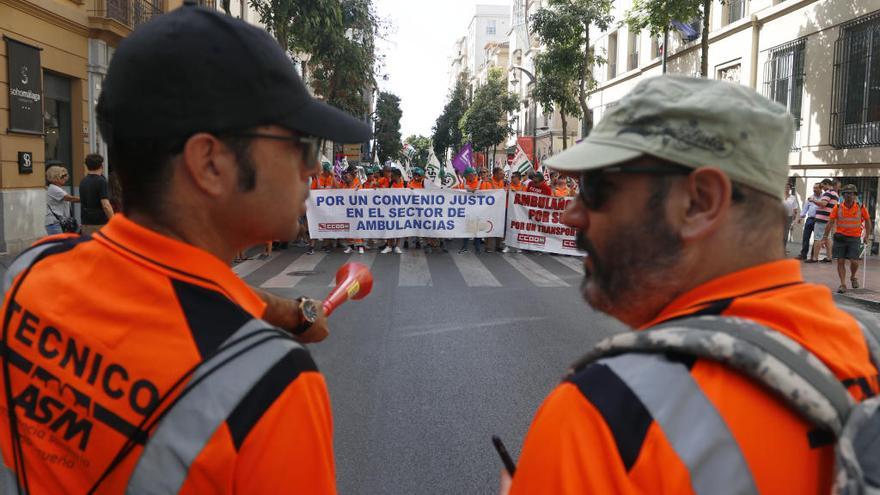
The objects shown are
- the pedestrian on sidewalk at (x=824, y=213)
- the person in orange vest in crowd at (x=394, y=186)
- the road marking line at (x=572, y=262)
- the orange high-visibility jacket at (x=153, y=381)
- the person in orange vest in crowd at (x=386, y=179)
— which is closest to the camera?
the orange high-visibility jacket at (x=153, y=381)

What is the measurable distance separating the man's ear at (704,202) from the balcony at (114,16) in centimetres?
1908

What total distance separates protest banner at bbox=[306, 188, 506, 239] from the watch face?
15.0 m

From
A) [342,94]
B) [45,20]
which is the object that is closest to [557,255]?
[45,20]

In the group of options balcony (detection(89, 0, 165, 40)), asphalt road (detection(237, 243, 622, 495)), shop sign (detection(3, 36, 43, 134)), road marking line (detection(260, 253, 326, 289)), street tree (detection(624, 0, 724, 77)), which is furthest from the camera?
street tree (detection(624, 0, 724, 77))

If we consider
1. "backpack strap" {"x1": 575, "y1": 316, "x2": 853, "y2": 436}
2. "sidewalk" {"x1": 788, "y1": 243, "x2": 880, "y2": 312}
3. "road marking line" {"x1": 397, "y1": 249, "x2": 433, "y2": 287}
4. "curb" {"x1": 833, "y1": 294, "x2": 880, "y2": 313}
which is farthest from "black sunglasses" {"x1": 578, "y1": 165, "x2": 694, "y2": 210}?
"curb" {"x1": 833, "y1": 294, "x2": 880, "y2": 313}

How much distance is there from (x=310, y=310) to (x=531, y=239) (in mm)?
15276

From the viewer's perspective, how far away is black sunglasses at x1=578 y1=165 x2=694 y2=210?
1249 mm

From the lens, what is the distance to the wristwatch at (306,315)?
1966 millimetres

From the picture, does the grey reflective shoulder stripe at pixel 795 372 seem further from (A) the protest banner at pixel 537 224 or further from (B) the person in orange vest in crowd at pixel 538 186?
(B) the person in orange vest in crowd at pixel 538 186

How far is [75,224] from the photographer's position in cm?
1026

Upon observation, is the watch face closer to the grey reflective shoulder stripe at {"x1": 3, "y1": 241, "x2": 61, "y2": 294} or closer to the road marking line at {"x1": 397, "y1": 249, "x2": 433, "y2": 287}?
the grey reflective shoulder stripe at {"x1": 3, "y1": 241, "x2": 61, "y2": 294}

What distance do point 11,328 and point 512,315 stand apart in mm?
7675

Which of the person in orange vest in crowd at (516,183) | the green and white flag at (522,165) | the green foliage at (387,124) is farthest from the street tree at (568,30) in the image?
the green foliage at (387,124)

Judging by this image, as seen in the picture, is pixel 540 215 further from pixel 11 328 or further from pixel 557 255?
pixel 11 328
